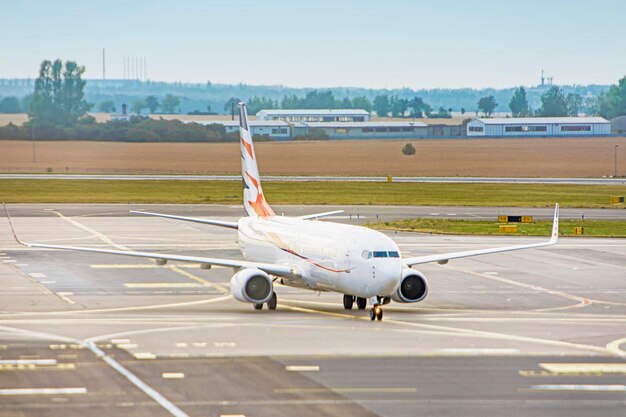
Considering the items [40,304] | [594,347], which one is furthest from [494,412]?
[40,304]

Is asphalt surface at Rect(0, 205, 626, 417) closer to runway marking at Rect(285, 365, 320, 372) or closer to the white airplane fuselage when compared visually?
runway marking at Rect(285, 365, 320, 372)

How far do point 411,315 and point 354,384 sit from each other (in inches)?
634

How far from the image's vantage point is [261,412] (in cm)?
3069

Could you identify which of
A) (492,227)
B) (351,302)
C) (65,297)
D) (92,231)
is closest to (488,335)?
(351,302)

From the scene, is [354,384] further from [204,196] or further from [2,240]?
[204,196]

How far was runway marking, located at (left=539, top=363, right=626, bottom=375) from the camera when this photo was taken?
3697cm

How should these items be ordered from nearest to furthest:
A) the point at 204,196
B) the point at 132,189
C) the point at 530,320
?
the point at 530,320
the point at 204,196
the point at 132,189

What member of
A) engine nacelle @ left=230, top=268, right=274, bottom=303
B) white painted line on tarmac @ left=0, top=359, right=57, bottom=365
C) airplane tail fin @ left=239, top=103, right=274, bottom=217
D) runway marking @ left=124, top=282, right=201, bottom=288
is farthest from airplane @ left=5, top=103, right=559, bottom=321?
white painted line on tarmac @ left=0, top=359, right=57, bottom=365

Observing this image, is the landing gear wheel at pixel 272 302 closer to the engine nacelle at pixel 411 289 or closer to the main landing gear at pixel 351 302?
the main landing gear at pixel 351 302

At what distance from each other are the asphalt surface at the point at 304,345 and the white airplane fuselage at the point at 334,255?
1637mm

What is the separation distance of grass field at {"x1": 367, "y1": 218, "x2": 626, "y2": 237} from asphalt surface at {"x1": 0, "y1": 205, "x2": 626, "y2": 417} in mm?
20567

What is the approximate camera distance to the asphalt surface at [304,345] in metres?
32.2

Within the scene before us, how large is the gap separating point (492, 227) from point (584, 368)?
6117 cm

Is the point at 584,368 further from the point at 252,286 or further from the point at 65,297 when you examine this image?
the point at 65,297
